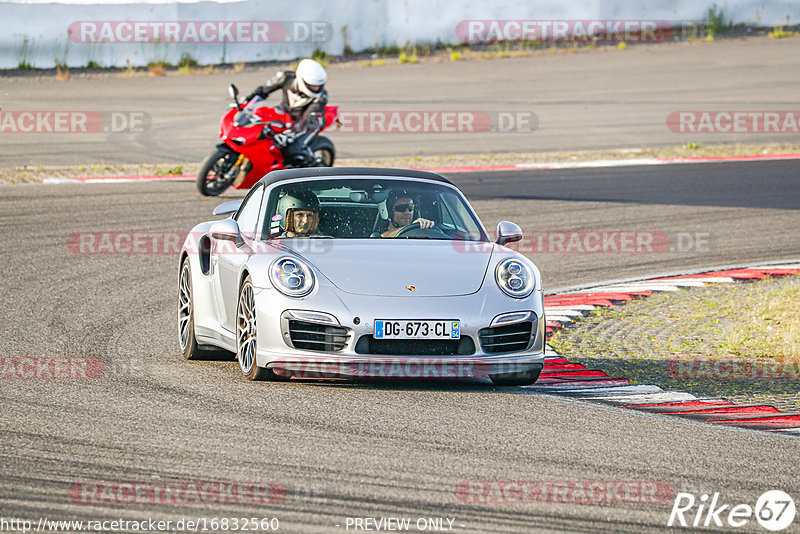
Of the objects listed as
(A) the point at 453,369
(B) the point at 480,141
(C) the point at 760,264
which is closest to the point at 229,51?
(B) the point at 480,141

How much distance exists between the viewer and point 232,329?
7.35 metres

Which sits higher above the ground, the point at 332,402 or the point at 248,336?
the point at 248,336

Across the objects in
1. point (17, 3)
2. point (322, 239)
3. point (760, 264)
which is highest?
point (17, 3)

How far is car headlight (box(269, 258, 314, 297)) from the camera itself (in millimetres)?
6691

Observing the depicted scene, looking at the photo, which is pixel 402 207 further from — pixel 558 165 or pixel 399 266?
pixel 558 165

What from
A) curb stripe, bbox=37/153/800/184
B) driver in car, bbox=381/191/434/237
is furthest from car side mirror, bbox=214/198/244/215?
curb stripe, bbox=37/153/800/184

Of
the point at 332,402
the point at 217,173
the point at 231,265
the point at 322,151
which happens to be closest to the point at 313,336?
the point at 332,402

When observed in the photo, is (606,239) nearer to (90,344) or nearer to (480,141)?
(90,344)

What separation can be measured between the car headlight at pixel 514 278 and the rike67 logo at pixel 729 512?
2.32m

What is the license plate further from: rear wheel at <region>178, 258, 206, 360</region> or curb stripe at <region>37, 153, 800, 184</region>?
curb stripe at <region>37, 153, 800, 184</region>

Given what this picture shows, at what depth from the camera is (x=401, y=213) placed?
25.4 ft

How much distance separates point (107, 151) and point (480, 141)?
666cm

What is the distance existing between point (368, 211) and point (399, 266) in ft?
3.00

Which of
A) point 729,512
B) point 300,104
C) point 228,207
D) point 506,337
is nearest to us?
point 729,512
